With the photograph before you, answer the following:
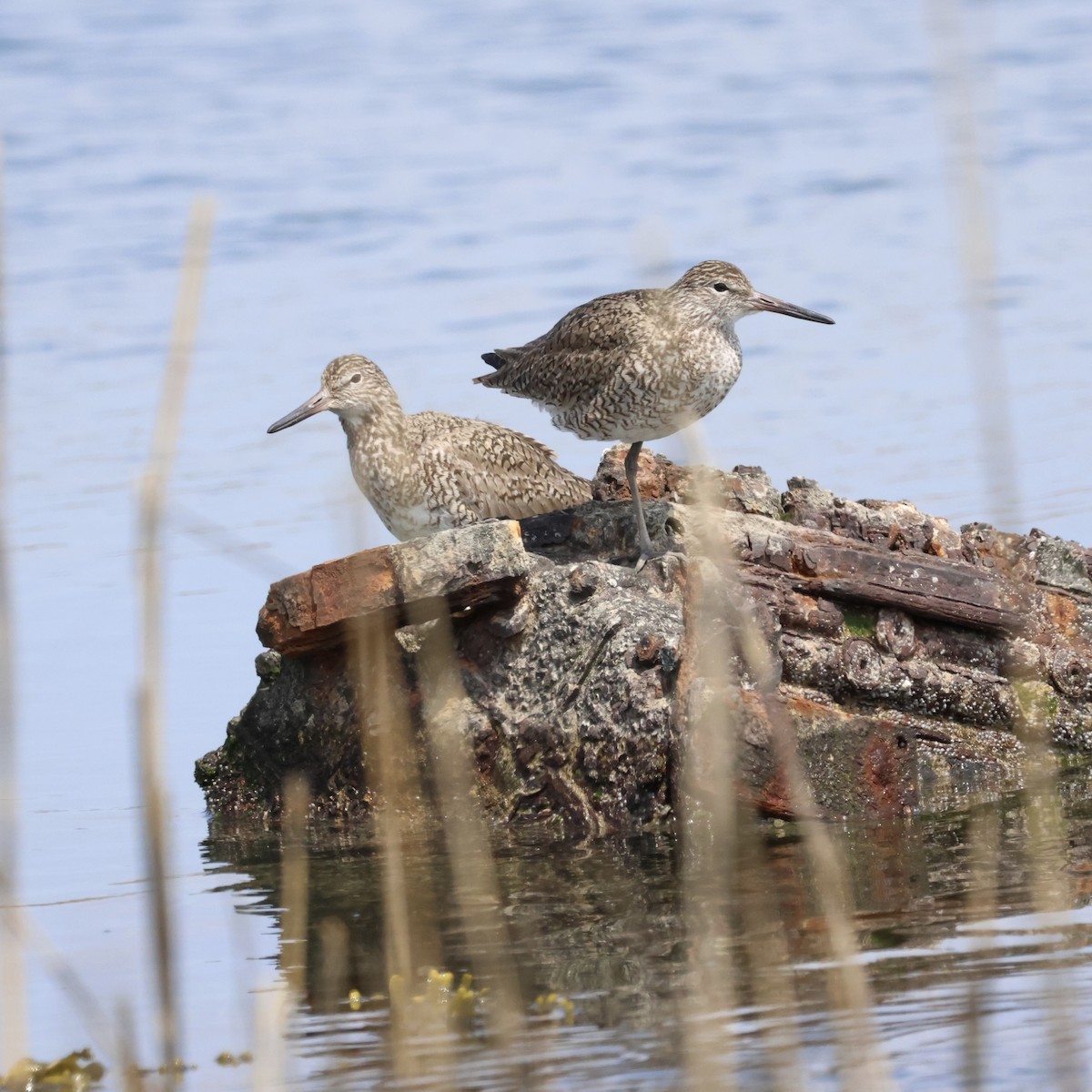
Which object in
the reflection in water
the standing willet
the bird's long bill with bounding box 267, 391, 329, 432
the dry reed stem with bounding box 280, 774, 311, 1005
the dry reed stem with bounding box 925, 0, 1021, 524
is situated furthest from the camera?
the bird's long bill with bounding box 267, 391, 329, 432

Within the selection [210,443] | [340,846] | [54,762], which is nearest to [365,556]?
[340,846]

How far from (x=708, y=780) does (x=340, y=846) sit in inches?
53.7

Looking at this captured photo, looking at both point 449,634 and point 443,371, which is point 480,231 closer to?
point 443,371

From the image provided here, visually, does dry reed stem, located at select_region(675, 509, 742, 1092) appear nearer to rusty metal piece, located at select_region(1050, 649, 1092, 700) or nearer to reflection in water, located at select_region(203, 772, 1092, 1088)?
reflection in water, located at select_region(203, 772, 1092, 1088)

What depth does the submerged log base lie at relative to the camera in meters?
7.65

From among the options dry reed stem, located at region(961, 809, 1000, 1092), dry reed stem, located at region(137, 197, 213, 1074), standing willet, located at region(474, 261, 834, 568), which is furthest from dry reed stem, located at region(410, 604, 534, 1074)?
dry reed stem, located at region(137, 197, 213, 1074)

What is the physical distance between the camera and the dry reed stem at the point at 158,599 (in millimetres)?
2938

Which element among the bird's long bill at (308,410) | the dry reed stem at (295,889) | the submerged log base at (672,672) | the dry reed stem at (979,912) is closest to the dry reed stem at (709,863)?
the submerged log base at (672,672)

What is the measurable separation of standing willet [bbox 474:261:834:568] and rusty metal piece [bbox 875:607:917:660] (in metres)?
1.31

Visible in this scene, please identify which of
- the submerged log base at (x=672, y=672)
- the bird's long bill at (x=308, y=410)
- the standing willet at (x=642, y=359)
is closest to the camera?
the submerged log base at (x=672, y=672)

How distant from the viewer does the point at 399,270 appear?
18.0 m

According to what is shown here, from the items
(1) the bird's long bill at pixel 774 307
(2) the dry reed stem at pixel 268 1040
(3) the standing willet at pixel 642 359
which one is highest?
(1) the bird's long bill at pixel 774 307

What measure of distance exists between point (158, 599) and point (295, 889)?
157cm

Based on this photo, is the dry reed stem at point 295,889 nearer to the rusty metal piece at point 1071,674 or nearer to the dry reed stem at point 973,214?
the dry reed stem at point 973,214
